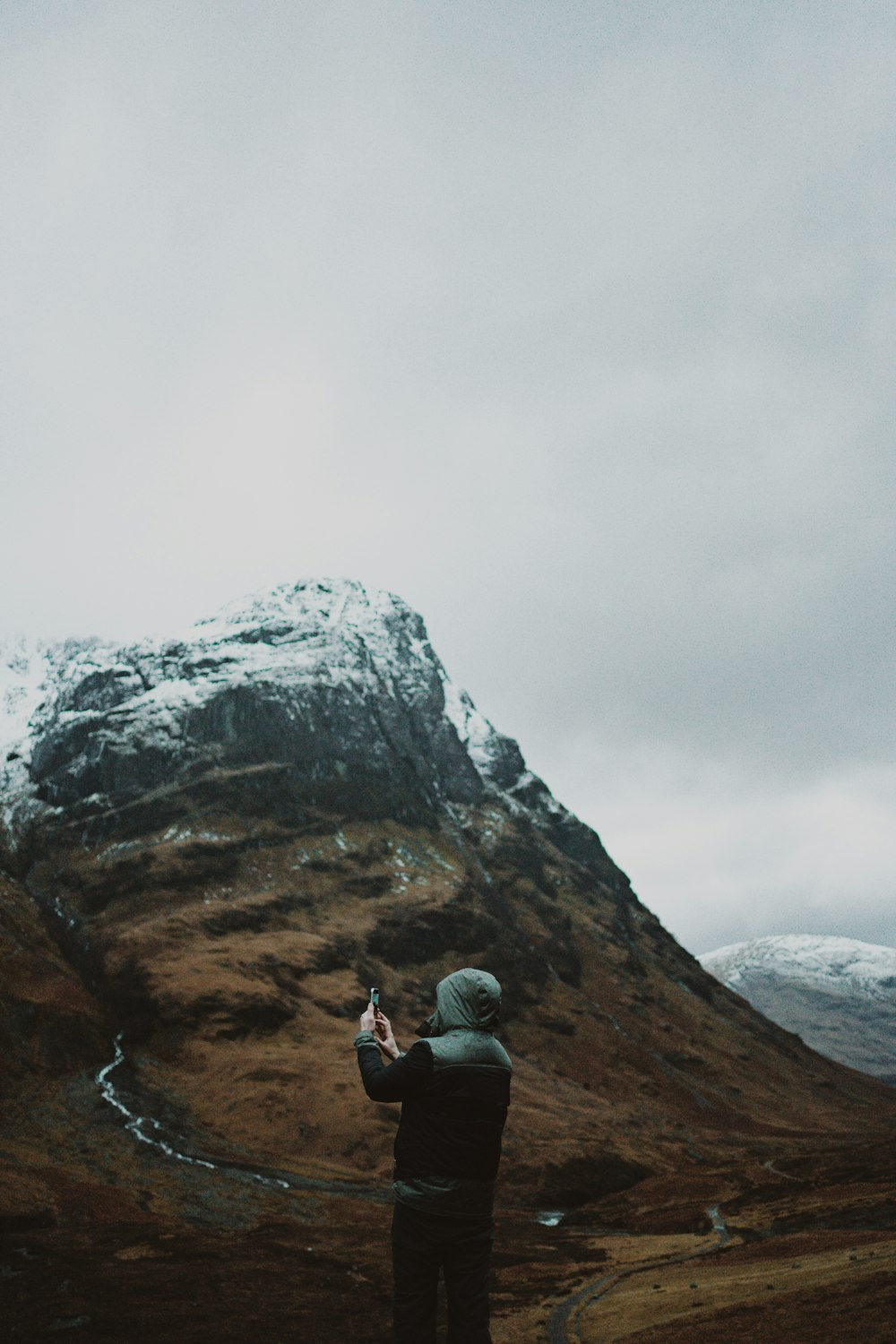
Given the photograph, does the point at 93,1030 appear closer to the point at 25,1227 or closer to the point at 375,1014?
the point at 25,1227

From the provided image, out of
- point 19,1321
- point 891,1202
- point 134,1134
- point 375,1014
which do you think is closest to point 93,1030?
point 134,1134

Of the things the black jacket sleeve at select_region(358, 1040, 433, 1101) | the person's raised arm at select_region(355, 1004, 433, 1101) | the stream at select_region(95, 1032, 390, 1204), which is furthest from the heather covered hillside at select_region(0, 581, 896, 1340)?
the black jacket sleeve at select_region(358, 1040, 433, 1101)

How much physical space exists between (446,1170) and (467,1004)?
4.25ft

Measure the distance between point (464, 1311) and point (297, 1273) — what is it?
63.9 m

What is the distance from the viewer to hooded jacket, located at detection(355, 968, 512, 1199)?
732cm

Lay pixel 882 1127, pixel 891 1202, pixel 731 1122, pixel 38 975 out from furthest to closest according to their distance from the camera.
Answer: pixel 882 1127 → pixel 731 1122 → pixel 38 975 → pixel 891 1202

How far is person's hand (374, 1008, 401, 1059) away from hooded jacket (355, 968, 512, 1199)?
50 cm

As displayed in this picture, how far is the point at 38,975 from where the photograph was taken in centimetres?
15212

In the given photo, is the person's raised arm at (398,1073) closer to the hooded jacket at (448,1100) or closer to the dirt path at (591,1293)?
the hooded jacket at (448,1100)

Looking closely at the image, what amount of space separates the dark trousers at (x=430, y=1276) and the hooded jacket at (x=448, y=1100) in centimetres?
31

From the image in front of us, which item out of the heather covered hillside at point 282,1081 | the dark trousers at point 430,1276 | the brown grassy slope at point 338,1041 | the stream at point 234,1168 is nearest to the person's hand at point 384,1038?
the dark trousers at point 430,1276

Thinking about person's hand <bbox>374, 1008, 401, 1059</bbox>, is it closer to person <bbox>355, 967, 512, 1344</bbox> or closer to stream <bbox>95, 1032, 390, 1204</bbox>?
person <bbox>355, 967, 512, 1344</bbox>

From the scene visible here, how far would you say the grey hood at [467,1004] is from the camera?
7.72 m

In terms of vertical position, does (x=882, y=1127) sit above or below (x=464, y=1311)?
below
